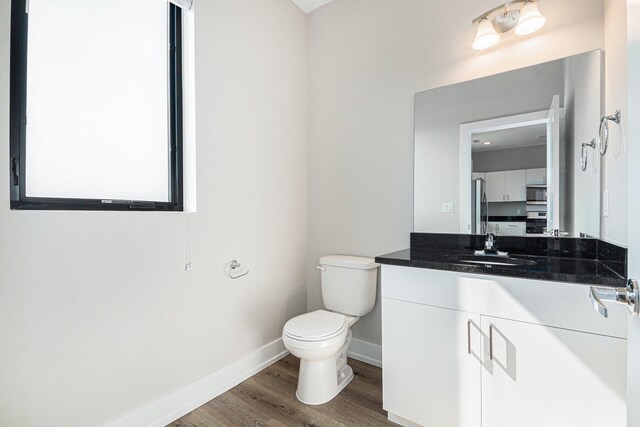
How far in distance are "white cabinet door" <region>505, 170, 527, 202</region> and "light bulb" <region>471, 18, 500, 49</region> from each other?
76 centimetres

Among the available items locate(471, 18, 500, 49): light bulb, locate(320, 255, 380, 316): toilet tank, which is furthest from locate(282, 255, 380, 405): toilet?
locate(471, 18, 500, 49): light bulb

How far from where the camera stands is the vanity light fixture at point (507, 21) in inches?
64.7

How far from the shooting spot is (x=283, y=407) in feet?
5.91

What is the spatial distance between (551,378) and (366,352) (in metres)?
1.31

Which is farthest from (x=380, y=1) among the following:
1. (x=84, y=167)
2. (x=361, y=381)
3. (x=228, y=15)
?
(x=361, y=381)

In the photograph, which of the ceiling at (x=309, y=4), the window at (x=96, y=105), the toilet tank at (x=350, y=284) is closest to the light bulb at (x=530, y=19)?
the ceiling at (x=309, y=4)

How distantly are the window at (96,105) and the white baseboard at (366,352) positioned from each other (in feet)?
5.34

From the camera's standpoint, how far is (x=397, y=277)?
1.63 metres

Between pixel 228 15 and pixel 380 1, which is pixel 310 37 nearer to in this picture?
pixel 380 1

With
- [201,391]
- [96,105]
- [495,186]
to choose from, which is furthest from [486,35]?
[201,391]

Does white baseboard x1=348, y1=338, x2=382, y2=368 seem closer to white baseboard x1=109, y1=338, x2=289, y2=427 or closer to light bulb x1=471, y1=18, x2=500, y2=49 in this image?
white baseboard x1=109, y1=338, x2=289, y2=427

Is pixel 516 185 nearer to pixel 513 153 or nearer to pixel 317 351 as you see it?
pixel 513 153

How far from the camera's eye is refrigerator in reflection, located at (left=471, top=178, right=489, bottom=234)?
1903mm

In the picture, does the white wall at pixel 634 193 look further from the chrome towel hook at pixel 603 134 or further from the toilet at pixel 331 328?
the toilet at pixel 331 328
